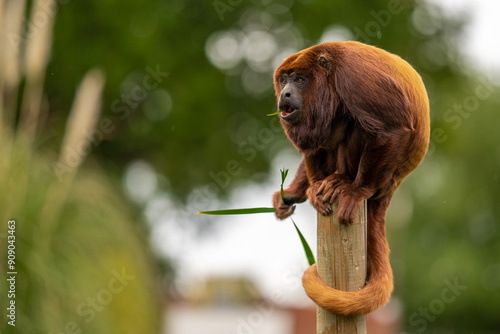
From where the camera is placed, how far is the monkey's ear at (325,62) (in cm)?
240

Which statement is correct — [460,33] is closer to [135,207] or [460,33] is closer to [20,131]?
[135,207]

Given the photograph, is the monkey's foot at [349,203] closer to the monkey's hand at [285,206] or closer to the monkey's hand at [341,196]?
the monkey's hand at [341,196]

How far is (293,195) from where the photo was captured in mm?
2732

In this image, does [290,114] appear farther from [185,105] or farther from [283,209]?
[185,105]

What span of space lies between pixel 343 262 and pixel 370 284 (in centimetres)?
15

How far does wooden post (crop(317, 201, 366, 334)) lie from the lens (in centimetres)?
238

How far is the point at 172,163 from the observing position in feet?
36.4

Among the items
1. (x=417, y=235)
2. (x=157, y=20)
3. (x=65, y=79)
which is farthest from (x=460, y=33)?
(x=417, y=235)
